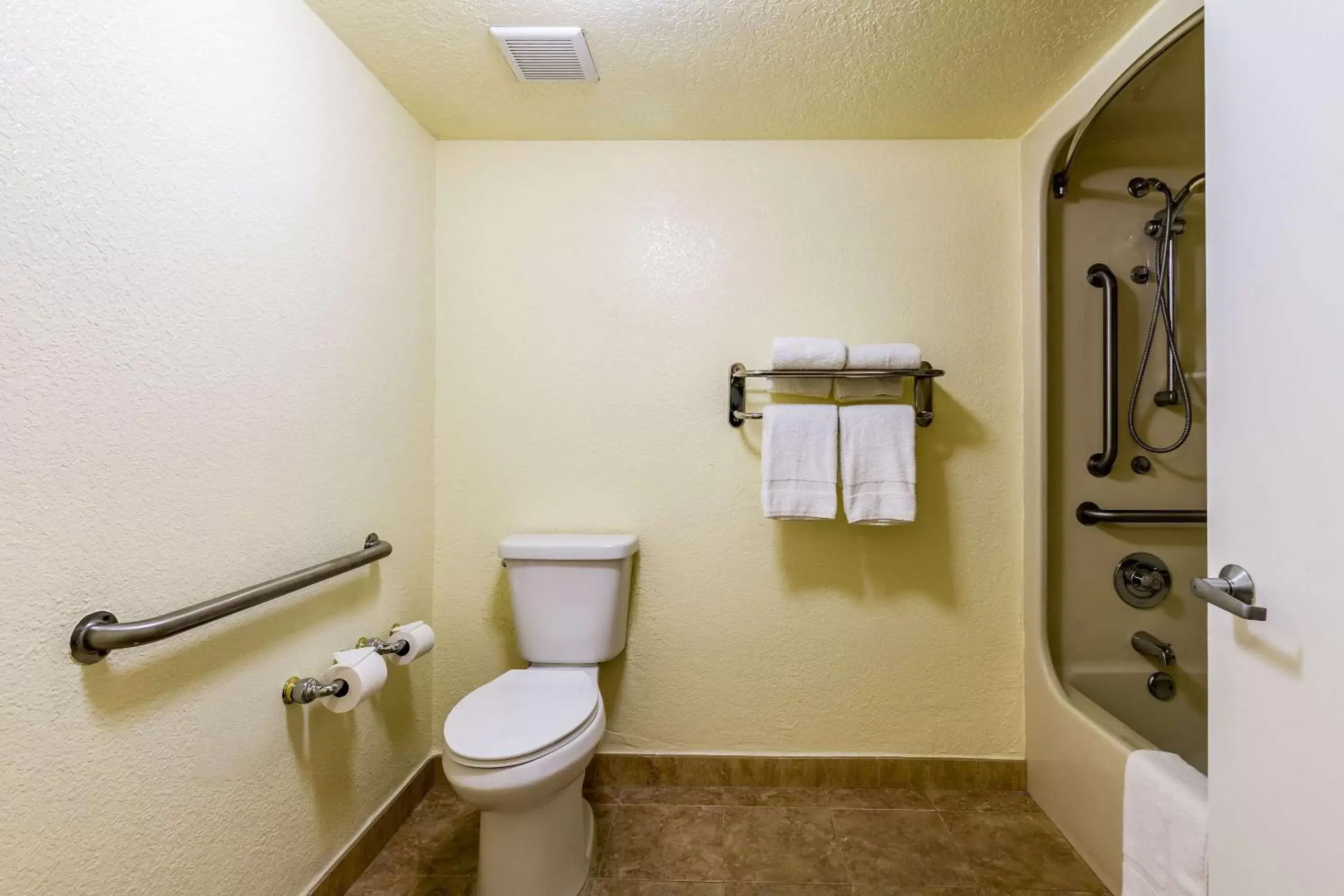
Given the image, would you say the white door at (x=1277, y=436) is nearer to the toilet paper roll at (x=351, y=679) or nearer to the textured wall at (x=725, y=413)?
the textured wall at (x=725, y=413)

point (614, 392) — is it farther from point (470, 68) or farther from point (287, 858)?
point (287, 858)

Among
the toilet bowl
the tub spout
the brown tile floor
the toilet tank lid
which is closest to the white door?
the brown tile floor

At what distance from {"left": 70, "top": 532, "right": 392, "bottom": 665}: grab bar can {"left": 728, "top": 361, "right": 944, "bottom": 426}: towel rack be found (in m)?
1.14

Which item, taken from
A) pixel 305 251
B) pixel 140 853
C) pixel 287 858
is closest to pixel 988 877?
pixel 287 858

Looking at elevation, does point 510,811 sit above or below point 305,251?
below

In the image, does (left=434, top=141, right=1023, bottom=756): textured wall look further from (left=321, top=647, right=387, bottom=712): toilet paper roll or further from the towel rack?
(left=321, top=647, right=387, bottom=712): toilet paper roll

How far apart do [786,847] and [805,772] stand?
0.28 meters

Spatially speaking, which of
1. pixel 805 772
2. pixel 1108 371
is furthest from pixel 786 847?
pixel 1108 371

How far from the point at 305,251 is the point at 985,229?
187 cm

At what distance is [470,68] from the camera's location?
1398 millimetres

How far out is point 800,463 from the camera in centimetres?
160

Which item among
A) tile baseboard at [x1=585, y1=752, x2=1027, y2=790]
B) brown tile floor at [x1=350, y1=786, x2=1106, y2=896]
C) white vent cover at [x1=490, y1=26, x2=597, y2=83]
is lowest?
brown tile floor at [x1=350, y1=786, x2=1106, y2=896]

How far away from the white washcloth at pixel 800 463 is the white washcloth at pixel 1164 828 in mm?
821

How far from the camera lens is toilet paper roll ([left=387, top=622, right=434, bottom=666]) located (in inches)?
55.5
